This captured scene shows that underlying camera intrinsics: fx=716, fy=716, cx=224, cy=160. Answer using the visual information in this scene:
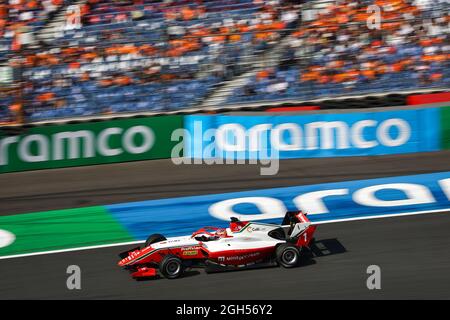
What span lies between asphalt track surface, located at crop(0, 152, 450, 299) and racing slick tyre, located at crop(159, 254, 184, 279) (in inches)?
3.7

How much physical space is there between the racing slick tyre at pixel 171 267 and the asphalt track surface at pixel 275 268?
0.31ft

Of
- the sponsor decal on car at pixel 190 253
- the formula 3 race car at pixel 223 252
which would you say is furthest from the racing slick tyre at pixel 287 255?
the sponsor decal on car at pixel 190 253

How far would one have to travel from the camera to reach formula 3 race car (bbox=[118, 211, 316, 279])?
8.32 meters

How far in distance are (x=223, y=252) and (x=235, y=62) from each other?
6895 mm

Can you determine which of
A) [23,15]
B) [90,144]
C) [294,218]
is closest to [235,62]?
[90,144]

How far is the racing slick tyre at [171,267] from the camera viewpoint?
825 cm

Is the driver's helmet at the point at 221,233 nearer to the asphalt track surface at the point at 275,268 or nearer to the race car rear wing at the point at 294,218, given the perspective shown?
the asphalt track surface at the point at 275,268

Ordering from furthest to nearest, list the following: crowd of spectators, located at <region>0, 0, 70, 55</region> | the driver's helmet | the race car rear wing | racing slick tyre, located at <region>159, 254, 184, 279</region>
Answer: crowd of spectators, located at <region>0, 0, 70, 55</region> → the race car rear wing → the driver's helmet → racing slick tyre, located at <region>159, 254, 184, 279</region>

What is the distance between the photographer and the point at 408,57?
14.0 meters

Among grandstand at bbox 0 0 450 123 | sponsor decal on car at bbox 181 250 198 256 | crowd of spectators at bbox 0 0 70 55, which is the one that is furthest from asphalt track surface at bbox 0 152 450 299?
crowd of spectators at bbox 0 0 70 55

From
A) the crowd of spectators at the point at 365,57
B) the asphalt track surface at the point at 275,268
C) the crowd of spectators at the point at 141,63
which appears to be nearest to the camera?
the asphalt track surface at the point at 275,268

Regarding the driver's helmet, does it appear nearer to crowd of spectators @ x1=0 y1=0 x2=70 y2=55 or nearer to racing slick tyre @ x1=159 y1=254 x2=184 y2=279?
racing slick tyre @ x1=159 y1=254 x2=184 y2=279

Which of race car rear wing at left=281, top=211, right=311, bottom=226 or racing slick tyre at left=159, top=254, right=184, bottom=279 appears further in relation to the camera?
race car rear wing at left=281, top=211, right=311, bottom=226

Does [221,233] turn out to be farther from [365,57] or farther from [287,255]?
[365,57]
